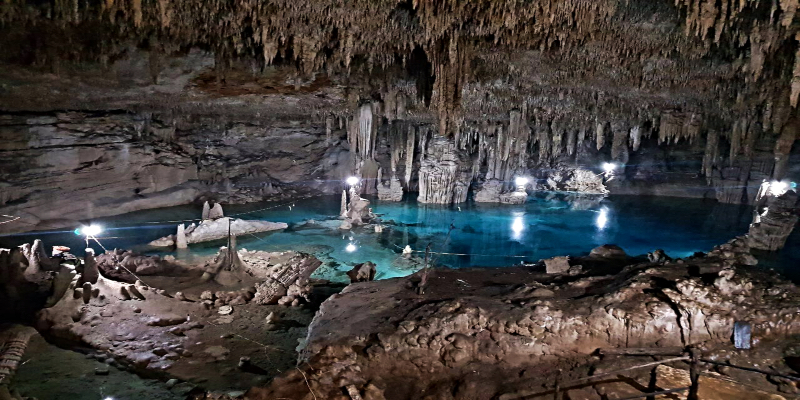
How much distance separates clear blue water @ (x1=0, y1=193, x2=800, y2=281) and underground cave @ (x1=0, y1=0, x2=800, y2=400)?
0.53 feet

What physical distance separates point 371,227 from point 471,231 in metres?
3.71

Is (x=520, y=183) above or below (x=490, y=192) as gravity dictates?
above

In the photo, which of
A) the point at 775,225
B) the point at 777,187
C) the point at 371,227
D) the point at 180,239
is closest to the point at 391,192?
the point at 371,227

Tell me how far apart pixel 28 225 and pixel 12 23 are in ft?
28.3

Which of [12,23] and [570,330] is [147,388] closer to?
[570,330]

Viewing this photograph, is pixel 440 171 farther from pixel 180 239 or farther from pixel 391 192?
pixel 180 239

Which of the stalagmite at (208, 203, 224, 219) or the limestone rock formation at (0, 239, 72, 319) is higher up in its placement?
the limestone rock formation at (0, 239, 72, 319)

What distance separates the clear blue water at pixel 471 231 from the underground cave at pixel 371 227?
16 centimetres

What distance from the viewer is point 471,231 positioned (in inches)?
660

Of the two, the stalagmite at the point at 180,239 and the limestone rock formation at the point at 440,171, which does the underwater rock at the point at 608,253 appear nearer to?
the stalagmite at the point at 180,239

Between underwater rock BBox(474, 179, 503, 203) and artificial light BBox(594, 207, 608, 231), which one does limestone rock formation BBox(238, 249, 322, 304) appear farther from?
underwater rock BBox(474, 179, 503, 203)

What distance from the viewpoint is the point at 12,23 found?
6.64 m

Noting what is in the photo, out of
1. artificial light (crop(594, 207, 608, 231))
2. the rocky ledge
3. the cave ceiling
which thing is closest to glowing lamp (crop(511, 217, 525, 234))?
artificial light (crop(594, 207, 608, 231))

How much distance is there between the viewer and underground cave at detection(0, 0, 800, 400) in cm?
479
